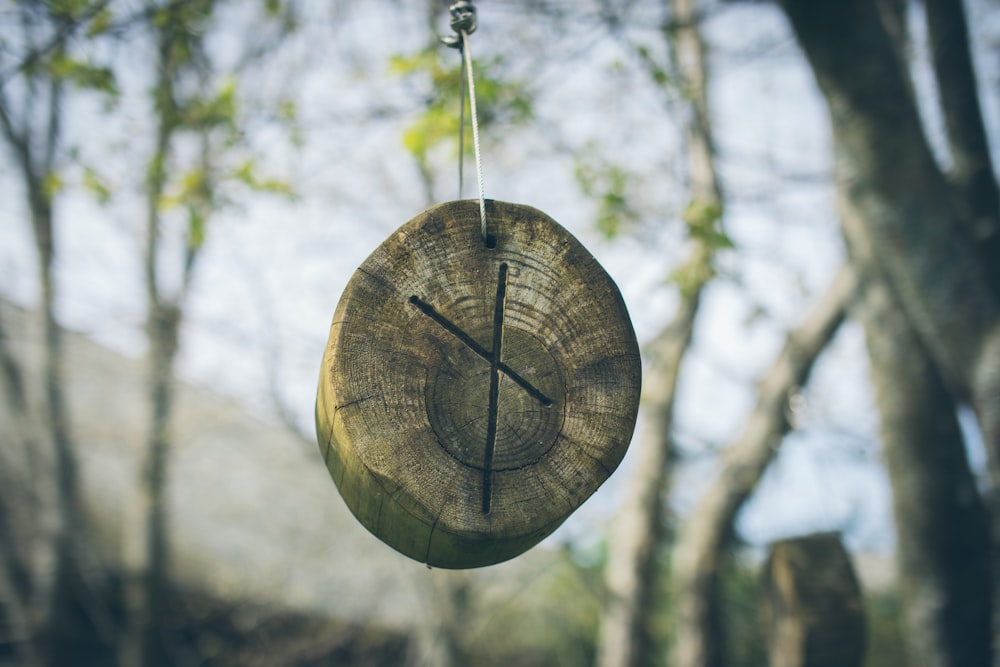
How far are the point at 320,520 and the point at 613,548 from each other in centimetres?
470

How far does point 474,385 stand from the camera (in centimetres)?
155

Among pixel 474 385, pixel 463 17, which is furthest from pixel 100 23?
pixel 474 385

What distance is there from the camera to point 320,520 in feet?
32.8

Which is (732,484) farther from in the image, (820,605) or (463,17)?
(463,17)

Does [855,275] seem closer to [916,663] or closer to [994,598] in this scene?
[994,598]

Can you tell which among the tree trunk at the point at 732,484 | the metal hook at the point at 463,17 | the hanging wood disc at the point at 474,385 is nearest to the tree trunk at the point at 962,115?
the tree trunk at the point at 732,484

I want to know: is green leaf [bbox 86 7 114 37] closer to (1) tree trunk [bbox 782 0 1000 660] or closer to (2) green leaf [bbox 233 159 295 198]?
(2) green leaf [bbox 233 159 295 198]

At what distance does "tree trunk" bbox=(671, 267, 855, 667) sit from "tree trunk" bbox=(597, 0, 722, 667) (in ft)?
0.91

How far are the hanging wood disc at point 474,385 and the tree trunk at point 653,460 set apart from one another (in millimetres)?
4562

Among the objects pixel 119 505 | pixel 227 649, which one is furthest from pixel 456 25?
pixel 227 649

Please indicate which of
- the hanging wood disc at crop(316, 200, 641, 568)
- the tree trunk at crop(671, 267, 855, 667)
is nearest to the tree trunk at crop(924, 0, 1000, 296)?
the tree trunk at crop(671, 267, 855, 667)

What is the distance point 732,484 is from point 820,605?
2.15 meters

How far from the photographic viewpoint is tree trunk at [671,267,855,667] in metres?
5.79

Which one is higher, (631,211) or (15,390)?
(631,211)
